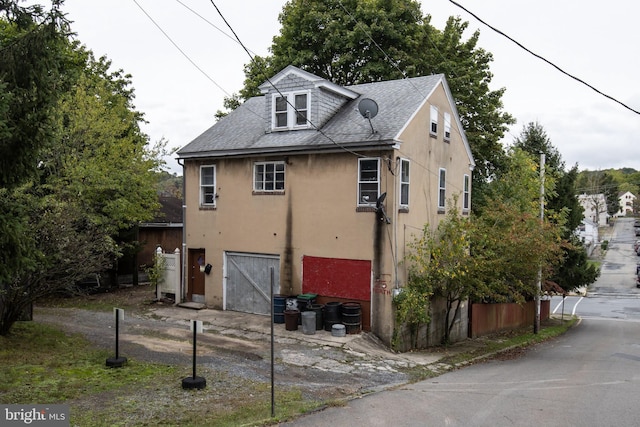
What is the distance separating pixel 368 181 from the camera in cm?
1694

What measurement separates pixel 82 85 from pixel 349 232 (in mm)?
13602

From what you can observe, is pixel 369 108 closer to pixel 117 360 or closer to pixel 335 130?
pixel 335 130

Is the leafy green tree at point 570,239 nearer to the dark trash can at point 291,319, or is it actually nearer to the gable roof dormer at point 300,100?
the gable roof dormer at point 300,100

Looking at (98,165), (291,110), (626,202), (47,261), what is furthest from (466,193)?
(626,202)

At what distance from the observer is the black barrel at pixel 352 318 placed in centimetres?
1631

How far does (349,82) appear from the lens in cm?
3108

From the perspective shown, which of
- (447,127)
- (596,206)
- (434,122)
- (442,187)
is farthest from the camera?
(596,206)

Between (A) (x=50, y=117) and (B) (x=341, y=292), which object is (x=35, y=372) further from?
(B) (x=341, y=292)

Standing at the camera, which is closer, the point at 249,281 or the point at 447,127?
the point at 249,281

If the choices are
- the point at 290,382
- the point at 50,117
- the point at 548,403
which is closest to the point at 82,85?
the point at 50,117

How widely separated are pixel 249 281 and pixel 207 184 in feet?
14.5

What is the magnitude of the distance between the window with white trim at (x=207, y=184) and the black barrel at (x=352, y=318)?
745 cm

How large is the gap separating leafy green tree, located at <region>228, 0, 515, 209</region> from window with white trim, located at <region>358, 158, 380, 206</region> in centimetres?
1221

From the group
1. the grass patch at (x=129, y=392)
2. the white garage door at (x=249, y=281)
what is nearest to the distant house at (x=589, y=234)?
the white garage door at (x=249, y=281)
